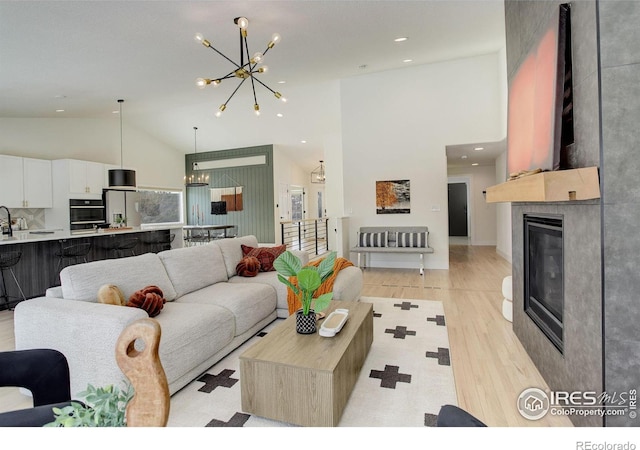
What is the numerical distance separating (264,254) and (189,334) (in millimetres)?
1840

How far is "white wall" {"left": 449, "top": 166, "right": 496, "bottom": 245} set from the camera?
9.10m

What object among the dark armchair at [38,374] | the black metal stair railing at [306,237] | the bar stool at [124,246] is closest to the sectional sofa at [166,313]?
the dark armchair at [38,374]

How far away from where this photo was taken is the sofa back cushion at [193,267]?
3027mm

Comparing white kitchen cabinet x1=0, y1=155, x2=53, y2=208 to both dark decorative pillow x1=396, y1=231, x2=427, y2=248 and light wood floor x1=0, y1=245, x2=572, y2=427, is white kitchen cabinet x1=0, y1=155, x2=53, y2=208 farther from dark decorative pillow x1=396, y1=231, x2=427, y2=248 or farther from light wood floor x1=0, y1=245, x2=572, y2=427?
dark decorative pillow x1=396, y1=231, x2=427, y2=248

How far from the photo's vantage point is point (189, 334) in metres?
2.17

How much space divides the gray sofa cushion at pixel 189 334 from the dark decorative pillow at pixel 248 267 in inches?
41.4

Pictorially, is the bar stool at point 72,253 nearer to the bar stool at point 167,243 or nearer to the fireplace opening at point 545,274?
the bar stool at point 167,243

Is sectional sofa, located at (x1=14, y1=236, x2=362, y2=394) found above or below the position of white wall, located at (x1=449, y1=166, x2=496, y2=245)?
below

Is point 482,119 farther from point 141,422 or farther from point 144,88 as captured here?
point 141,422

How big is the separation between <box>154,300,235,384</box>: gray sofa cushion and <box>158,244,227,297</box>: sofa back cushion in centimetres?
38

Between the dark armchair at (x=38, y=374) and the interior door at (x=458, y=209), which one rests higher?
the interior door at (x=458, y=209)

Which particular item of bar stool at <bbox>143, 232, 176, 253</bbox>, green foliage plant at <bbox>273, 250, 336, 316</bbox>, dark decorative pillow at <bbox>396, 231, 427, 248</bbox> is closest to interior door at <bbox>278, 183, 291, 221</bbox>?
bar stool at <bbox>143, 232, 176, 253</bbox>

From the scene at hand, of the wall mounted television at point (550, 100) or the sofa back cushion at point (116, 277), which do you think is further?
the sofa back cushion at point (116, 277)
